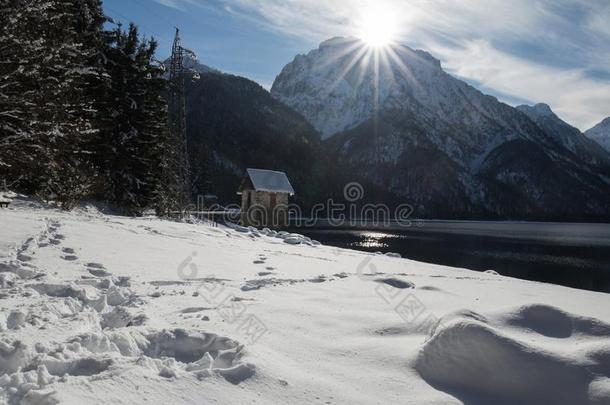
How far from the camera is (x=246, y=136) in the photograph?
131 metres

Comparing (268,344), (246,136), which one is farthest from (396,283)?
(246,136)

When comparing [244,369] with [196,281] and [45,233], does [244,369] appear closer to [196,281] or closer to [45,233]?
[196,281]

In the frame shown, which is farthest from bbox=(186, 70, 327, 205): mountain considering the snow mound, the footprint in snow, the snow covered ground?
the snow mound

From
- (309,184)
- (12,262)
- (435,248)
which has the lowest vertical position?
(435,248)

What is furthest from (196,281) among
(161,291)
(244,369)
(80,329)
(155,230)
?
(155,230)

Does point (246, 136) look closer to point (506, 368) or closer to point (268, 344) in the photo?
point (268, 344)

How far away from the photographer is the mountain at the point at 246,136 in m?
113

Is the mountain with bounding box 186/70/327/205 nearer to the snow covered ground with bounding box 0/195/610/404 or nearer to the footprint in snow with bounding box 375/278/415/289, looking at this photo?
the footprint in snow with bounding box 375/278/415/289

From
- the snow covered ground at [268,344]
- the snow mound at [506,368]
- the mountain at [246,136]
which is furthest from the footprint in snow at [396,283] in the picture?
the mountain at [246,136]

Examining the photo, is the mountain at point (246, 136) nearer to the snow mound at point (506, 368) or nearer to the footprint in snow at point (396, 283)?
the footprint in snow at point (396, 283)

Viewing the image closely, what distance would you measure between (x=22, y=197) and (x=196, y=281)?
12.5 metres

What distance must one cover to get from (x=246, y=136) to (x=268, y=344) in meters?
131

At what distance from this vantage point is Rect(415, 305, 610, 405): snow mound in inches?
118

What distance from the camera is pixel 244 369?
10.1ft
